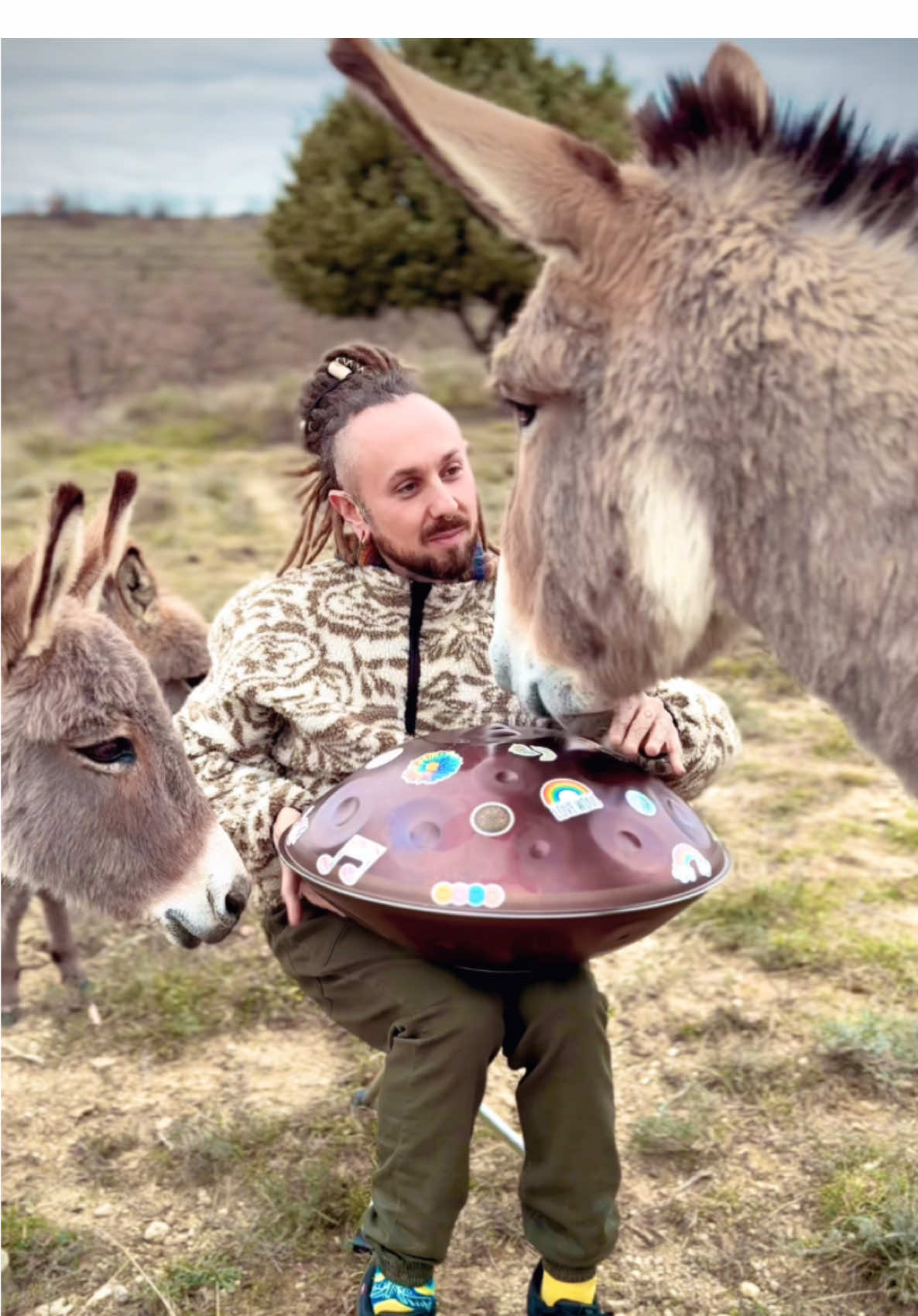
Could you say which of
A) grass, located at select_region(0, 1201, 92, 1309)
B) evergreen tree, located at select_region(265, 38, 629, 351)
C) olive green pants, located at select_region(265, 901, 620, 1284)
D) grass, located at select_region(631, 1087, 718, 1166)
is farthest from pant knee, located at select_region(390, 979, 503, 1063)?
evergreen tree, located at select_region(265, 38, 629, 351)

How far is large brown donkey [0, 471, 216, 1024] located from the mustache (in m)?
1.33

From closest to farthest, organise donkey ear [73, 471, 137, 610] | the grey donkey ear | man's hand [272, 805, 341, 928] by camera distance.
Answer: man's hand [272, 805, 341, 928]
donkey ear [73, 471, 137, 610]
the grey donkey ear

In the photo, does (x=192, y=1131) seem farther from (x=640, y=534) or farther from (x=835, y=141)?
(x=835, y=141)

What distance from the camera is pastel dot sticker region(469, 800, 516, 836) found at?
2.03m

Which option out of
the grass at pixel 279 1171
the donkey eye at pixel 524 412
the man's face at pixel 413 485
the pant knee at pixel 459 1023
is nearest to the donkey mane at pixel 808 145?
the donkey eye at pixel 524 412

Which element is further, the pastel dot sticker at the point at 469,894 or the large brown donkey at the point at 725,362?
the pastel dot sticker at the point at 469,894

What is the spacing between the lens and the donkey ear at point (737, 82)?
5.29ft

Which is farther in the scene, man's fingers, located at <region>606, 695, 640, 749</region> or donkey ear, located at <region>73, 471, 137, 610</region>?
donkey ear, located at <region>73, 471, 137, 610</region>

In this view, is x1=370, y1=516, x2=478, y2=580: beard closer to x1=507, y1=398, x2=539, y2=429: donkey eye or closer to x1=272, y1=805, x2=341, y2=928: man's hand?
x1=272, y1=805, x2=341, y2=928: man's hand

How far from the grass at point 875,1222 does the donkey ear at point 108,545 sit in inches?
88.4

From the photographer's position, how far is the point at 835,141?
156cm

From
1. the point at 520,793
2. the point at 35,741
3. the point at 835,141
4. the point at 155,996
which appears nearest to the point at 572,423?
the point at 835,141

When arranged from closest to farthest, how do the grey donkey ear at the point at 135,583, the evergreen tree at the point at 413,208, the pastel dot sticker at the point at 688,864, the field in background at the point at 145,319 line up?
the pastel dot sticker at the point at 688,864
the grey donkey ear at the point at 135,583
the field in background at the point at 145,319
the evergreen tree at the point at 413,208

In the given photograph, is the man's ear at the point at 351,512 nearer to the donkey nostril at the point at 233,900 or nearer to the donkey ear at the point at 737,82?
the donkey nostril at the point at 233,900
